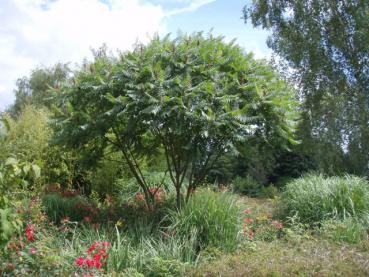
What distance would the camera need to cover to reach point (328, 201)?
26.9ft

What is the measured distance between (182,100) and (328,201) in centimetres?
331

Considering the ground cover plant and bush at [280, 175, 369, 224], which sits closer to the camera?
the ground cover plant

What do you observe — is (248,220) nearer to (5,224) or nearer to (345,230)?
(345,230)

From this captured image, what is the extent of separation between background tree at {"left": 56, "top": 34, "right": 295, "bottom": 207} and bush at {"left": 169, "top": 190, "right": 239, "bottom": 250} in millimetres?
729

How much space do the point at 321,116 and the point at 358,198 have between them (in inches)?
262

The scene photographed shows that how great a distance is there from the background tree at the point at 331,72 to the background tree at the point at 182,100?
704cm

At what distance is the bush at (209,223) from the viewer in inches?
259

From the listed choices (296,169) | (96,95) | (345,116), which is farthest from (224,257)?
(296,169)

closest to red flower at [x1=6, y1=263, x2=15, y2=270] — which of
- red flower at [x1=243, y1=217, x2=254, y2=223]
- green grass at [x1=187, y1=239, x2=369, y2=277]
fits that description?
green grass at [x1=187, y1=239, x2=369, y2=277]

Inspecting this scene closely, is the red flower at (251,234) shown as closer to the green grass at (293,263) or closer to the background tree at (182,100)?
the green grass at (293,263)

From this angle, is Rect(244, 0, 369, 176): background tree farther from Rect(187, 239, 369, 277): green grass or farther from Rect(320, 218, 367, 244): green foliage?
Rect(187, 239, 369, 277): green grass

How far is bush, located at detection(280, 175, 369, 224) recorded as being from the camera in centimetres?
808

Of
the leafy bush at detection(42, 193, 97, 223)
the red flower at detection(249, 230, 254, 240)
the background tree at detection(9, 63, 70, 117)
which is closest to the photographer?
the red flower at detection(249, 230, 254, 240)

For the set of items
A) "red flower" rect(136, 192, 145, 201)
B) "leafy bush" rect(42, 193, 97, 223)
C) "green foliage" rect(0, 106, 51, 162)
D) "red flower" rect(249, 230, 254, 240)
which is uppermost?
"green foliage" rect(0, 106, 51, 162)
